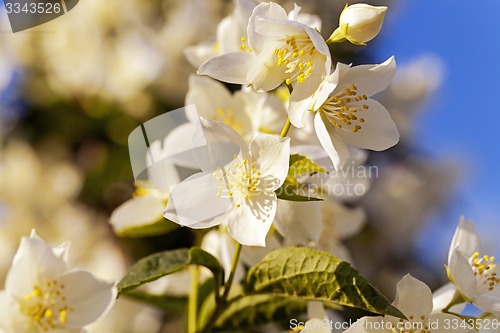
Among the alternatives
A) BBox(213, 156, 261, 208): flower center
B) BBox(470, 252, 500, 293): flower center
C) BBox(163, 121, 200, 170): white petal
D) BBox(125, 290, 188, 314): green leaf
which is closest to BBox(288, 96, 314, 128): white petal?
BBox(213, 156, 261, 208): flower center

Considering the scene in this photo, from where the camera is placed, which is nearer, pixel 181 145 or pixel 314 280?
pixel 314 280

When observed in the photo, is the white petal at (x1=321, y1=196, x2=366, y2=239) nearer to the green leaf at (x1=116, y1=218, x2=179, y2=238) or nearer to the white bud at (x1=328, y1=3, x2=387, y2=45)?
the green leaf at (x1=116, y1=218, x2=179, y2=238)

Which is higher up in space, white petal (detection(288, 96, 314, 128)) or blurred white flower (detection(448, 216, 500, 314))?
white petal (detection(288, 96, 314, 128))

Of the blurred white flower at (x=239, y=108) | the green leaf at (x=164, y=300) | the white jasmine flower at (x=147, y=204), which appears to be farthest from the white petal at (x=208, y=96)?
the green leaf at (x=164, y=300)

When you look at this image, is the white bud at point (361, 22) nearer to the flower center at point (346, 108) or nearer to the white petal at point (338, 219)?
the flower center at point (346, 108)

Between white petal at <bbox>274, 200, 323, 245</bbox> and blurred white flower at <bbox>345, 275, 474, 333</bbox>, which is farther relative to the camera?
white petal at <bbox>274, 200, 323, 245</bbox>

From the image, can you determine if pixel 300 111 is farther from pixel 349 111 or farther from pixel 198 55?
pixel 198 55

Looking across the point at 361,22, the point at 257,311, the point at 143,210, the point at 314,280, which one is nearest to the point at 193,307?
the point at 257,311
